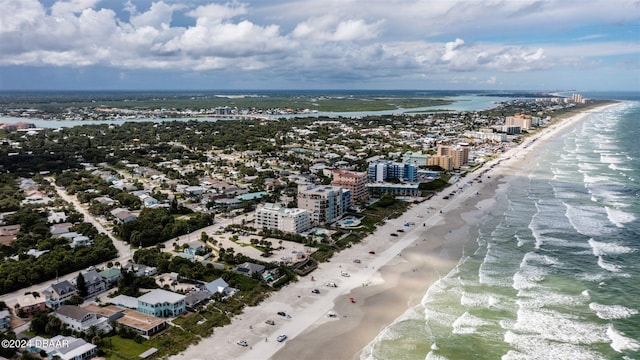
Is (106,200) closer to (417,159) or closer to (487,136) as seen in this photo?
(417,159)

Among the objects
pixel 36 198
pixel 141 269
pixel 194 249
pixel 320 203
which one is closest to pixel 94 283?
pixel 141 269

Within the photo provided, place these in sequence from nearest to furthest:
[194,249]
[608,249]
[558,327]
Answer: [558,327], [194,249], [608,249]

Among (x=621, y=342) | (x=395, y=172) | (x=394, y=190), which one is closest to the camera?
(x=621, y=342)

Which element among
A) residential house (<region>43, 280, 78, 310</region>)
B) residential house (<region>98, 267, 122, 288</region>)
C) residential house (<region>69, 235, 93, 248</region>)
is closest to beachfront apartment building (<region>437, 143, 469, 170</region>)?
residential house (<region>69, 235, 93, 248</region>)

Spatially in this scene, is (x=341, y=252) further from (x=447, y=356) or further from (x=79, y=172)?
(x=79, y=172)

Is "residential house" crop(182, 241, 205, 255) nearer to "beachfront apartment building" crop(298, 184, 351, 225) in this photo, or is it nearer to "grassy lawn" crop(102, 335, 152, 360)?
"beachfront apartment building" crop(298, 184, 351, 225)

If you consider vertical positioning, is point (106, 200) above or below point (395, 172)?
below

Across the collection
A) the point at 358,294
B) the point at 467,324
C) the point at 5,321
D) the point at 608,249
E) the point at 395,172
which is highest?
the point at 395,172
